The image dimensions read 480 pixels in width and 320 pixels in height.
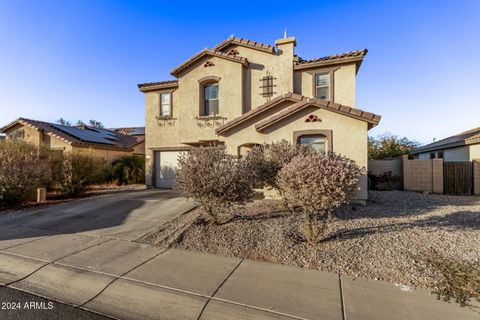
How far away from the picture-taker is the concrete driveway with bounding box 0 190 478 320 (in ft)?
10.1

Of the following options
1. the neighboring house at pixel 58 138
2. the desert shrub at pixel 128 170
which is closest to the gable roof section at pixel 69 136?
the neighboring house at pixel 58 138

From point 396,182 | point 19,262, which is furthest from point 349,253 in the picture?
point 396,182

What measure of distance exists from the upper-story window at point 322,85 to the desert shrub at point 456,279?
896 centimetres

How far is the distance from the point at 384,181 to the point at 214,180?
1185cm

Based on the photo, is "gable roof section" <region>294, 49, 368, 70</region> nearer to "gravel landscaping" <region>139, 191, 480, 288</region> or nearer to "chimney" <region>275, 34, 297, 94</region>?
"chimney" <region>275, 34, 297, 94</region>

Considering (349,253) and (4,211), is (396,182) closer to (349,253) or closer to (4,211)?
(349,253)

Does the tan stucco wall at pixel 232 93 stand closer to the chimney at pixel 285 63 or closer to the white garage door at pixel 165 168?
the chimney at pixel 285 63

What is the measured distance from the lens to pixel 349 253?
4.68m

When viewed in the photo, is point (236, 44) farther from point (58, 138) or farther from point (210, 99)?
point (58, 138)

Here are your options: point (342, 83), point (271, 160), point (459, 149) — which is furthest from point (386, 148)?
point (271, 160)

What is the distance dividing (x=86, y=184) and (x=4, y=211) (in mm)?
3472

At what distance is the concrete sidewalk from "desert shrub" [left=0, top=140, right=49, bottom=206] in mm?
5463

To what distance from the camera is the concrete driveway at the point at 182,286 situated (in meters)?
3.09

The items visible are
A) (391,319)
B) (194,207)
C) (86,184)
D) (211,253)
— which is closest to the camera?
(391,319)
